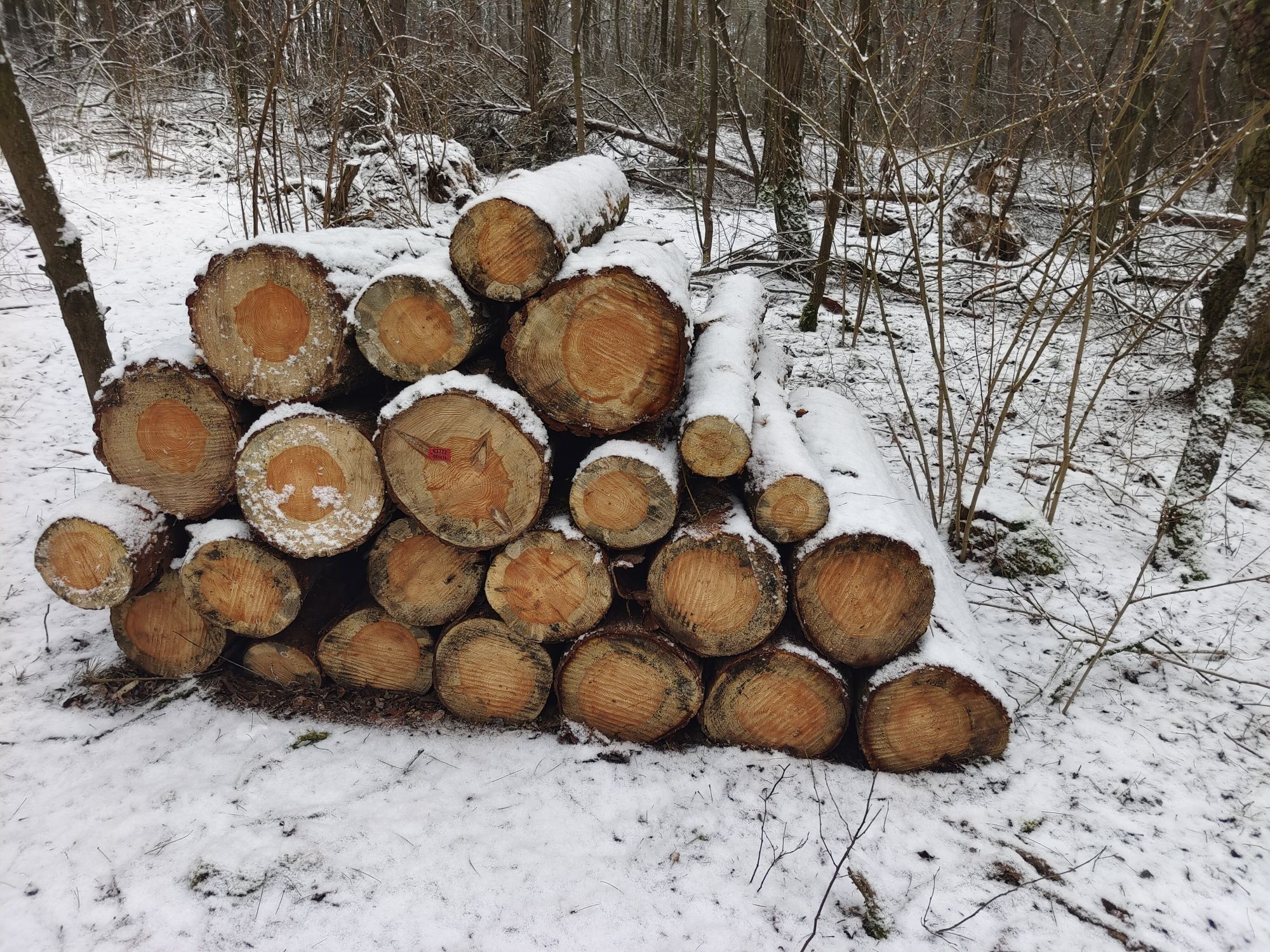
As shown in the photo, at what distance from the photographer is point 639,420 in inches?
99.8

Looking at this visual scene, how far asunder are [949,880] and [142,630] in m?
3.18

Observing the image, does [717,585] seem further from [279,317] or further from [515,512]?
[279,317]

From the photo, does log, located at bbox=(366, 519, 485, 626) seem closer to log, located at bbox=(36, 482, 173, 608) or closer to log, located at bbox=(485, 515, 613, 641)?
log, located at bbox=(485, 515, 613, 641)

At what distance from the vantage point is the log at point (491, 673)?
2.74 m

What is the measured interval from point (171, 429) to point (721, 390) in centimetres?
214

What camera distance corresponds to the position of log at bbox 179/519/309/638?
106 inches

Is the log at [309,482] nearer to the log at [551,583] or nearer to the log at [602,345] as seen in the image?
the log at [551,583]

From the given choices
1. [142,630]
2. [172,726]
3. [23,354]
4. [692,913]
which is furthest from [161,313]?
[692,913]

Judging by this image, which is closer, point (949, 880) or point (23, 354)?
point (949, 880)

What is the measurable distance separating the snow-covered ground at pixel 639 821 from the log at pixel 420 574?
1.61 feet

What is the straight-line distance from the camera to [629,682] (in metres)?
2.67

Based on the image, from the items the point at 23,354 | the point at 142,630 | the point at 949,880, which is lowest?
the point at 949,880

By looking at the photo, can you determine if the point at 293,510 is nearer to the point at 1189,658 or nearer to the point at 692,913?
the point at 692,913

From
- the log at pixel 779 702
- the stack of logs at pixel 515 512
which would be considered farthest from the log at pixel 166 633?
the log at pixel 779 702
